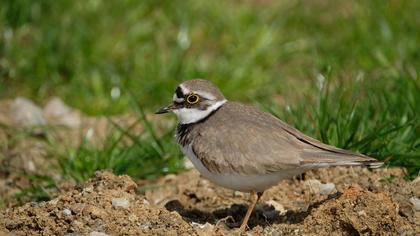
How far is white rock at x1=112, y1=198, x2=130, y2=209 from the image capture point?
5613 mm

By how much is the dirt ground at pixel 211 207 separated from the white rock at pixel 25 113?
3.76ft

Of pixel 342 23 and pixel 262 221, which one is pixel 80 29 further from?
pixel 262 221

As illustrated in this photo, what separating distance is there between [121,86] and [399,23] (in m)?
3.66

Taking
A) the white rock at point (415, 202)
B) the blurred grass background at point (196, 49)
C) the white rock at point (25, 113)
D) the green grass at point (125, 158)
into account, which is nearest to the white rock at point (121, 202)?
the green grass at point (125, 158)

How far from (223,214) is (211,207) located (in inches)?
10.0

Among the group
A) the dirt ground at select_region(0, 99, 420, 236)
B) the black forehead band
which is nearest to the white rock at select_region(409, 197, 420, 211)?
the dirt ground at select_region(0, 99, 420, 236)

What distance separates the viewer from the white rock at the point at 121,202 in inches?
221

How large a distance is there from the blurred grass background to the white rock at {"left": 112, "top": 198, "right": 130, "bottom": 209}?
1789 mm

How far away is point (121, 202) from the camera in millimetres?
5645

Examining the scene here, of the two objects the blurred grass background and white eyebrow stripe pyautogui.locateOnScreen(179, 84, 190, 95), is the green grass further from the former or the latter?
white eyebrow stripe pyautogui.locateOnScreen(179, 84, 190, 95)

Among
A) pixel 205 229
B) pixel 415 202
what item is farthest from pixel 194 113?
pixel 415 202

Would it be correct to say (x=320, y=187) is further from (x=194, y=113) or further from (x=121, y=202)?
(x=121, y=202)

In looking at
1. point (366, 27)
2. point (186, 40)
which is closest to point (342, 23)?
point (366, 27)

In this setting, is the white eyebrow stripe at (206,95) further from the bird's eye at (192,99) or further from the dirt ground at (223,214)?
the dirt ground at (223,214)
